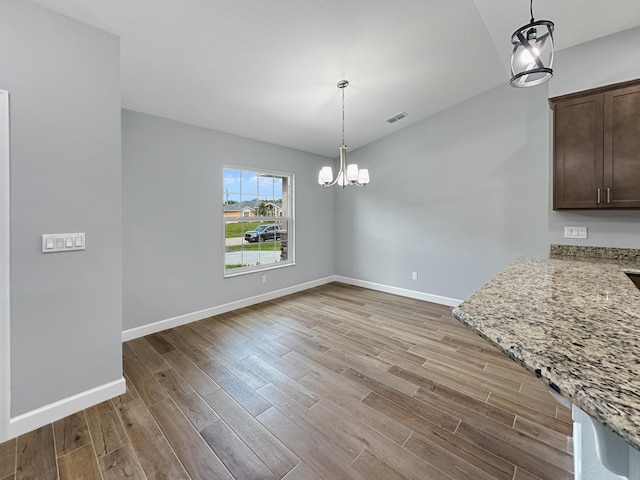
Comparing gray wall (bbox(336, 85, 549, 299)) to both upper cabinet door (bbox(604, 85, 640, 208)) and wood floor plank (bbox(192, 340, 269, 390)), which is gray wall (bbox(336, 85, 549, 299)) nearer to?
upper cabinet door (bbox(604, 85, 640, 208))

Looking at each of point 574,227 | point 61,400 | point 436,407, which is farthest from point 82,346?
point 574,227

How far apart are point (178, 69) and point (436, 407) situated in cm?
351

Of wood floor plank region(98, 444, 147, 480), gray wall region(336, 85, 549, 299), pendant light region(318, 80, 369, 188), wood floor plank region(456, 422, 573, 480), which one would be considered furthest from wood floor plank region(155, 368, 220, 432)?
gray wall region(336, 85, 549, 299)

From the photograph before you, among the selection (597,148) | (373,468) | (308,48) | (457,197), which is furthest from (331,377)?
(457,197)

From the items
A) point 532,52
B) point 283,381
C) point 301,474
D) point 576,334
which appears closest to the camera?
point 576,334

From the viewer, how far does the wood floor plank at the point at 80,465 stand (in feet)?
4.86

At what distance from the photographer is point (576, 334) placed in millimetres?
773

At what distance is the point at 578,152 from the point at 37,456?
14.8 feet

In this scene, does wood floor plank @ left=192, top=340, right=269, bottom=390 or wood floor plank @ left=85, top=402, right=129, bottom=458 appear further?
wood floor plank @ left=192, top=340, right=269, bottom=390

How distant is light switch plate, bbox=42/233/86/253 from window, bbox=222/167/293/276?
2.00m

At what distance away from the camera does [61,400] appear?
1.90 metres

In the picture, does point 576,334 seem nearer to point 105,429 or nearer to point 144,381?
point 105,429

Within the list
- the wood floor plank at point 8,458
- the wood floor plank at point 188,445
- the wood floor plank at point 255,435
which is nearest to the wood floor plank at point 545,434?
the wood floor plank at point 255,435

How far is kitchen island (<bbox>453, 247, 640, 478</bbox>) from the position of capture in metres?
0.50
